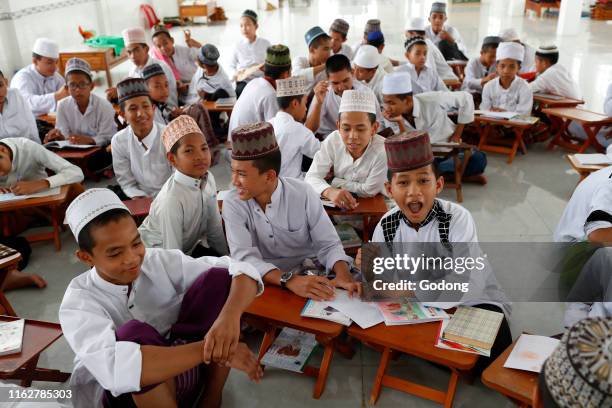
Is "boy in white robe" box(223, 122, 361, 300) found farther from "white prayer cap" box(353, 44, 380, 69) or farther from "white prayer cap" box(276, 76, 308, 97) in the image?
"white prayer cap" box(353, 44, 380, 69)

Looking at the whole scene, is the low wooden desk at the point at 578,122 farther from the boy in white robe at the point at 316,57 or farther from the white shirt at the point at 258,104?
the white shirt at the point at 258,104

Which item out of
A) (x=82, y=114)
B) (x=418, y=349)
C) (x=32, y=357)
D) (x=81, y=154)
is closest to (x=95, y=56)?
(x=82, y=114)

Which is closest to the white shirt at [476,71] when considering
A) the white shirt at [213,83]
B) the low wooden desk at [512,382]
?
the white shirt at [213,83]

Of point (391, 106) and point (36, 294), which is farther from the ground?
point (391, 106)

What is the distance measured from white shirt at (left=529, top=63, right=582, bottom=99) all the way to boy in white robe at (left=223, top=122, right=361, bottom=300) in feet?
14.4

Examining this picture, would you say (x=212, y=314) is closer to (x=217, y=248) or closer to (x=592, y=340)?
(x=217, y=248)

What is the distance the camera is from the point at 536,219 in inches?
170

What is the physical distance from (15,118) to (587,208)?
16.5ft

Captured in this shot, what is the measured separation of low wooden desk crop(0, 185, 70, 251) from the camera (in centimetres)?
368

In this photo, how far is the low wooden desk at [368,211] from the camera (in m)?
3.29

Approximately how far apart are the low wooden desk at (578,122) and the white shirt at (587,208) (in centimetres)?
246

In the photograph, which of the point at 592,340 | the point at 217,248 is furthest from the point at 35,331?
the point at 592,340

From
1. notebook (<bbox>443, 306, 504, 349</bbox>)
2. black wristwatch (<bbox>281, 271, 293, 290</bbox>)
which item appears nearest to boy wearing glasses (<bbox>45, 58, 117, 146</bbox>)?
black wristwatch (<bbox>281, 271, 293, 290</bbox>)

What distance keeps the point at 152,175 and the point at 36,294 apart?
1198 mm
